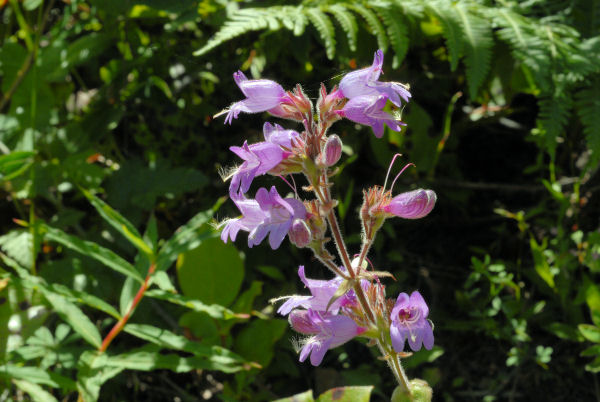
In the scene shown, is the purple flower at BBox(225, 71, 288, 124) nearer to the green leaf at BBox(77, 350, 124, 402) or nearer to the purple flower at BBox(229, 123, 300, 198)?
the purple flower at BBox(229, 123, 300, 198)

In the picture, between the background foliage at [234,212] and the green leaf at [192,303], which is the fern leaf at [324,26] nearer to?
the background foliage at [234,212]

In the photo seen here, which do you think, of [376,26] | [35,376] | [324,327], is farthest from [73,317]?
[376,26]

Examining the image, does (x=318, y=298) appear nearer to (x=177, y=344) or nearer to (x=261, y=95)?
(x=261, y=95)

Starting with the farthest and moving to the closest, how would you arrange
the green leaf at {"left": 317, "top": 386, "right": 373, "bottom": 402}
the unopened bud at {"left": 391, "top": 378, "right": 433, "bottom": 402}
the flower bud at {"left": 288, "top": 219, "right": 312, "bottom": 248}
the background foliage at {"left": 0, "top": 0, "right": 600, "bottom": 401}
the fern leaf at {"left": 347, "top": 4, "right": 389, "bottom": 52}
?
the fern leaf at {"left": 347, "top": 4, "right": 389, "bottom": 52} < the background foliage at {"left": 0, "top": 0, "right": 600, "bottom": 401} < the green leaf at {"left": 317, "top": 386, "right": 373, "bottom": 402} < the unopened bud at {"left": 391, "top": 378, "right": 433, "bottom": 402} < the flower bud at {"left": 288, "top": 219, "right": 312, "bottom": 248}

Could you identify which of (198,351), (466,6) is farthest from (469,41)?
(198,351)

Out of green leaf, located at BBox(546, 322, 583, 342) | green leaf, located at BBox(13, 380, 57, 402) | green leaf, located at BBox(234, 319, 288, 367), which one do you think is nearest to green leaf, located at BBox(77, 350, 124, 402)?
green leaf, located at BBox(13, 380, 57, 402)

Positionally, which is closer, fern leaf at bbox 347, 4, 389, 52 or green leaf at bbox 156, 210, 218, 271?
green leaf at bbox 156, 210, 218, 271
